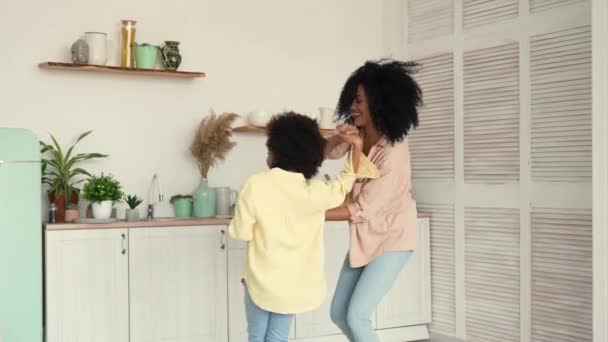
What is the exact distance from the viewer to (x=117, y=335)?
4121 millimetres

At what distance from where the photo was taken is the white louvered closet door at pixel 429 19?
5.13 meters

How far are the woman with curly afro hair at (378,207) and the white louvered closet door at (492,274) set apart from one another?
4.88ft

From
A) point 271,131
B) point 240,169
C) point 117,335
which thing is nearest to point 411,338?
point 240,169

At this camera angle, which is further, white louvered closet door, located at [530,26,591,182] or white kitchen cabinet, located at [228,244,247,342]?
white kitchen cabinet, located at [228,244,247,342]

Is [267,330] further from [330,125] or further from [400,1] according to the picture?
[400,1]

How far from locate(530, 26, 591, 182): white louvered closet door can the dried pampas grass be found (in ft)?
5.70

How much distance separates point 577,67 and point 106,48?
8.30 feet

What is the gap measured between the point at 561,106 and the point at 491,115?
50cm

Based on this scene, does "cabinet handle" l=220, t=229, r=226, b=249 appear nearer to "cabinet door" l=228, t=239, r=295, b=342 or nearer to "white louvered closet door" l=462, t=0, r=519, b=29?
"cabinet door" l=228, t=239, r=295, b=342

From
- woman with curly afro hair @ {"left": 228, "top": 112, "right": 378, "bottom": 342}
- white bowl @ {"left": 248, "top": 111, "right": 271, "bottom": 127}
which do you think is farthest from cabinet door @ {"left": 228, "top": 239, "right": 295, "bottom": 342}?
woman with curly afro hair @ {"left": 228, "top": 112, "right": 378, "bottom": 342}

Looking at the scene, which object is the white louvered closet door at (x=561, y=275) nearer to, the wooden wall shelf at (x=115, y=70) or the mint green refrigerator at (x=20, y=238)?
the wooden wall shelf at (x=115, y=70)

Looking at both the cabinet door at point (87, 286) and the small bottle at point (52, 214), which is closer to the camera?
the cabinet door at point (87, 286)

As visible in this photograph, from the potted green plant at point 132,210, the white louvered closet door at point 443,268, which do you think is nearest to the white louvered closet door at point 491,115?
the white louvered closet door at point 443,268

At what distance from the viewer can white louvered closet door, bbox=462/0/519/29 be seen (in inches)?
186
